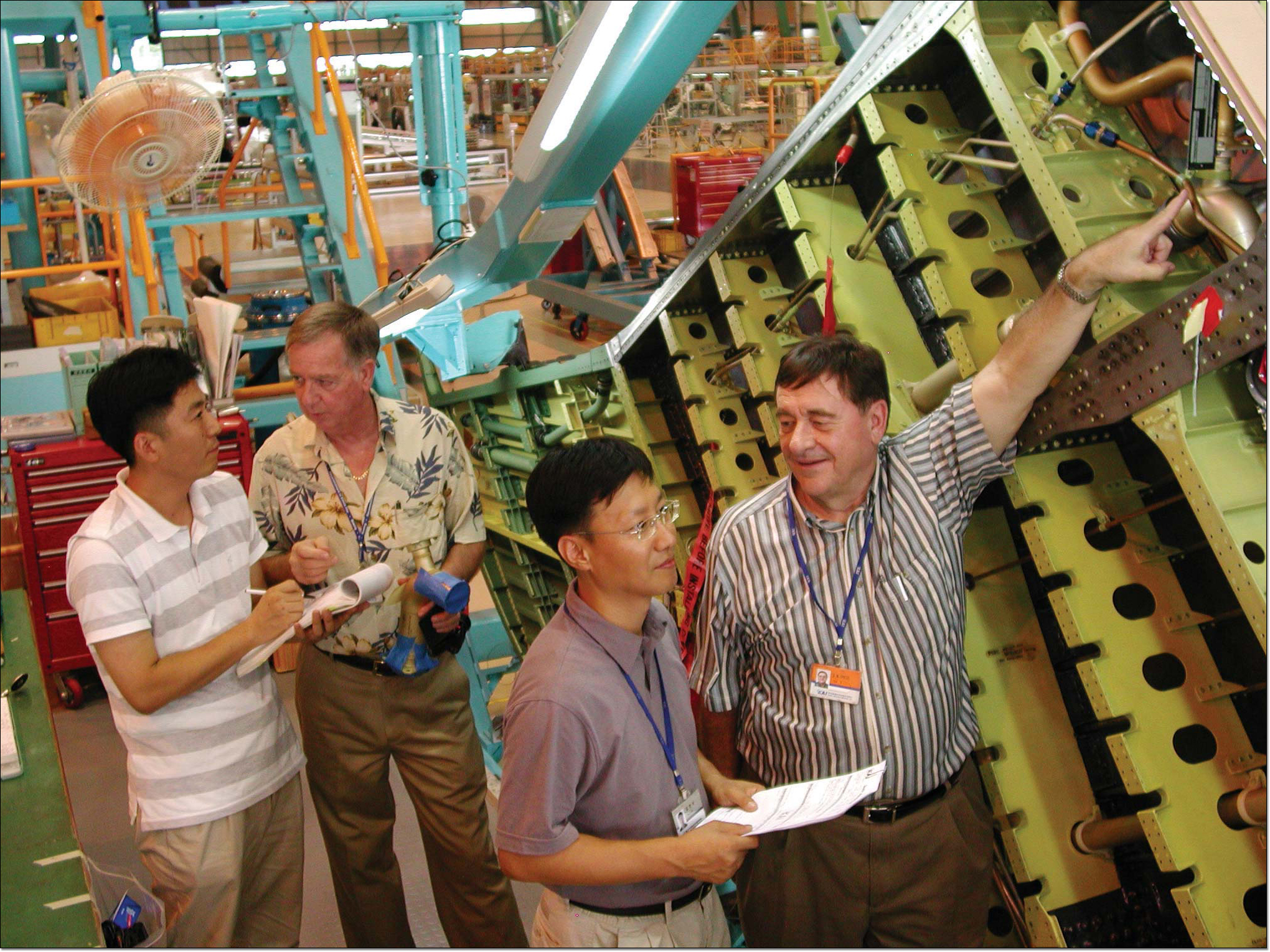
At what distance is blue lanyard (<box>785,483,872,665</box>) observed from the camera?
8.02 ft

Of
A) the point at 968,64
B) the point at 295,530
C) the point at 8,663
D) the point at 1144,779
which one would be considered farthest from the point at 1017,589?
the point at 8,663

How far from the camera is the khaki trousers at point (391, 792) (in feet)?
10.2

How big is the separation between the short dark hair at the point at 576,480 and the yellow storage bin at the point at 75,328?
656 centimetres

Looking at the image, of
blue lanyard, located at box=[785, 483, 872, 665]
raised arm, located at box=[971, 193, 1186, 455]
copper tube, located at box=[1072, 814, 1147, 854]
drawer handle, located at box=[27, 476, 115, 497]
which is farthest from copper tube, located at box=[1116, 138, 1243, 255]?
drawer handle, located at box=[27, 476, 115, 497]

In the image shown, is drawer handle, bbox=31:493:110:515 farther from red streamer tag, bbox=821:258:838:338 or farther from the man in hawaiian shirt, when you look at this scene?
red streamer tag, bbox=821:258:838:338

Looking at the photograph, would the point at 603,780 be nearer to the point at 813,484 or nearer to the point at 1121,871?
the point at 813,484

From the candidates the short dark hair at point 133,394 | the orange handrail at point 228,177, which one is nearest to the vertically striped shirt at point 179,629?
the short dark hair at point 133,394

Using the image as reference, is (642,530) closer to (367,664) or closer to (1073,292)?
(1073,292)

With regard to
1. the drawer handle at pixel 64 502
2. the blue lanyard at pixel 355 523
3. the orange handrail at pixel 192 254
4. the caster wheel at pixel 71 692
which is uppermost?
the orange handrail at pixel 192 254

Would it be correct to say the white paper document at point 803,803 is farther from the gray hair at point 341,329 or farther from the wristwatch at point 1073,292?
the gray hair at point 341,329

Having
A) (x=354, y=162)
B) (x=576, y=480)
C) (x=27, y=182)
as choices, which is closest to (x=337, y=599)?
(x=576, y=480)

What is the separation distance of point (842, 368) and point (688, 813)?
1050mm

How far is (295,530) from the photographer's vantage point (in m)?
3.10

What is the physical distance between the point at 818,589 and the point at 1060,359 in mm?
754
